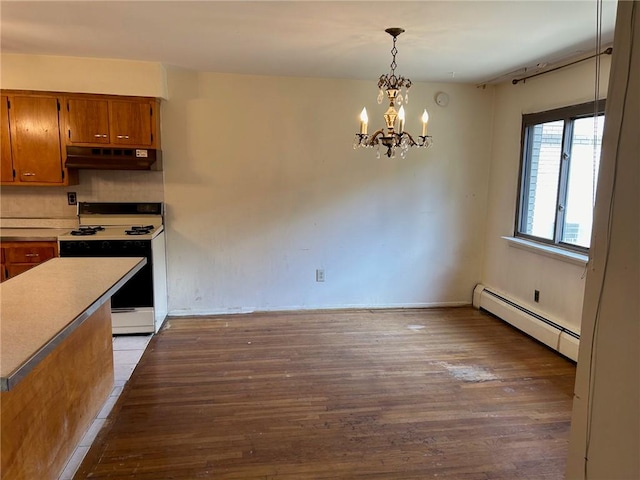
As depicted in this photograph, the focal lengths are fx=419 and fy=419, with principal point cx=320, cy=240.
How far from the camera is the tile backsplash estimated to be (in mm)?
3980

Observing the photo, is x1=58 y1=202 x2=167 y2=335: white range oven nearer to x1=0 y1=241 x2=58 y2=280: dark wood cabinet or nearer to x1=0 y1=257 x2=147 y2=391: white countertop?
x1=0 y1=241 x2=58 y2=280: dark wood cabinet

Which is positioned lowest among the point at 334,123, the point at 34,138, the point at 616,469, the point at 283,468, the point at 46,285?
the point at 283,468

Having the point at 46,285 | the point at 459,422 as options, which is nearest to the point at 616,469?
the point at 459,422

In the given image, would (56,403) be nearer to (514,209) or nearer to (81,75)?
(81,75)

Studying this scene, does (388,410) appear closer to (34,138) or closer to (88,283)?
(88,283)

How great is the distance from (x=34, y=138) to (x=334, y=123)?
276cm

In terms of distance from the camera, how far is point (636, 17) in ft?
3.52

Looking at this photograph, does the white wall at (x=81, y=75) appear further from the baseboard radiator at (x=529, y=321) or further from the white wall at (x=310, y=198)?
the baseboard radiator at (x=529, y=321)

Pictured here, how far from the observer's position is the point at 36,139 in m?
3.71

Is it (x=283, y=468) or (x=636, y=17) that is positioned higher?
(x=636, y=17)

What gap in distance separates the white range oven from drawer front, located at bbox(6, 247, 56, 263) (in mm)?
259

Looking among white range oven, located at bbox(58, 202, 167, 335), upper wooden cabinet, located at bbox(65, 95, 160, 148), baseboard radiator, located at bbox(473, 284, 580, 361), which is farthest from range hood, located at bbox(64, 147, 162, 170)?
baseboard radiator, located at bbox(473, 284, 580, 361)

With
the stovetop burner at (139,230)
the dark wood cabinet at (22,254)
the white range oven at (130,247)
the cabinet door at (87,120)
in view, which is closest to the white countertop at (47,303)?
the white range oven at (130,247)

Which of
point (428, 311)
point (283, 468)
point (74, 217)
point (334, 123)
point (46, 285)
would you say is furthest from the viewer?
point (428, 311)
